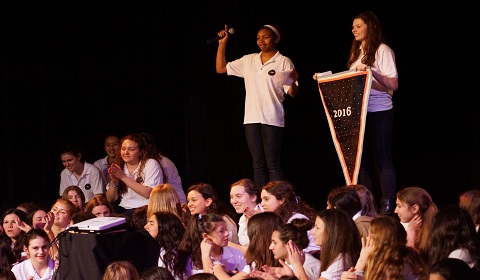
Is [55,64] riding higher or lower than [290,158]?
higher

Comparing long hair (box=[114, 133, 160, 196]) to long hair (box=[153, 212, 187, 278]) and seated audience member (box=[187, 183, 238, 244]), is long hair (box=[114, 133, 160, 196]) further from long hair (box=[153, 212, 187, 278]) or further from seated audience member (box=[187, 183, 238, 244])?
long hair (box=[153, 212, 187, 278])

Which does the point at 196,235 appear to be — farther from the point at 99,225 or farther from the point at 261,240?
the point at 99,225

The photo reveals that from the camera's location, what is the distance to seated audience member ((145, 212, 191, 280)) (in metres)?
6.04

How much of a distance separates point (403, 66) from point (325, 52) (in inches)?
33.3

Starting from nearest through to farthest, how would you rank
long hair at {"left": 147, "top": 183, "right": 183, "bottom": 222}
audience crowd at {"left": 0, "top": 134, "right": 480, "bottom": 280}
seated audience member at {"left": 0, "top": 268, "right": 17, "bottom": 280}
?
audience crowd at {"left": 0, "top": 134, "right": 480, "bottom": 280} < seated audience member at {"left": 0, "top": 268, "right": 17, "bottom": 280} < long hair at {"left": 147, "top": 183, "right": 183, "bottom": 222}

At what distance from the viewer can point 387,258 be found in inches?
193

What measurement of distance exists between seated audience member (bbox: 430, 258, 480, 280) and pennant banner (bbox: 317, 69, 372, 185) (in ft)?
7.71

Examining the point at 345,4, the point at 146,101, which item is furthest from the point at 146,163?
the point at 345,4

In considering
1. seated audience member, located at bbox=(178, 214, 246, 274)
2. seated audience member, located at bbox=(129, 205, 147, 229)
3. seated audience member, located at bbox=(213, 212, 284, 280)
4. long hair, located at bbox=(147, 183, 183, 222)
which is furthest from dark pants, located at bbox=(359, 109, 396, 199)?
seated audience member, located at bbox=(129, 205, 147, 229)

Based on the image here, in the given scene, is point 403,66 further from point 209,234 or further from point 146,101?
point 209,234

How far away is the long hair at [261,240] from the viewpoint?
5781 millimetres

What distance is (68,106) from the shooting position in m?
10.4

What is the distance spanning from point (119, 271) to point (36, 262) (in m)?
1.74

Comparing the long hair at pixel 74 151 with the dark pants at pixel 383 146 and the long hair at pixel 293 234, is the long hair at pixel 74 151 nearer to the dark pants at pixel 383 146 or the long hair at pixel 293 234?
the dark pants at pixel 383 146
